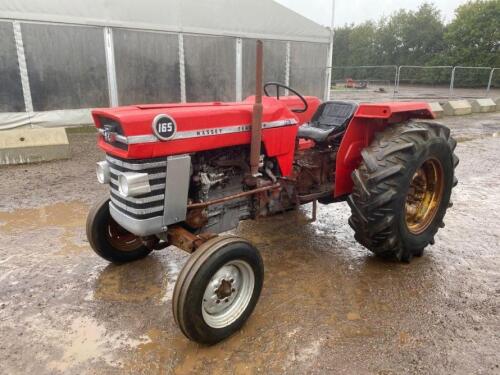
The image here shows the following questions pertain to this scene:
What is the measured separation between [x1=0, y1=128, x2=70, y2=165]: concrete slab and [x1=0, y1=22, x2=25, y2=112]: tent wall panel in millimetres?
1888

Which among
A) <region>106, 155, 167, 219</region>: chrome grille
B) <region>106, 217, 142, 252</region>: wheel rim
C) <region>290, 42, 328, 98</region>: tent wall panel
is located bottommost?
<region>106, 217, 142, 252</region>: wheel rim

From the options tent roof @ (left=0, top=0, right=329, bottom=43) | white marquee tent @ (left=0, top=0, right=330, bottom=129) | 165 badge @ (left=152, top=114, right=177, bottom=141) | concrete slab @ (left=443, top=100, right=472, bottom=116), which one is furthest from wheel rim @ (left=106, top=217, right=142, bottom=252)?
concrete slab @ (left=443, top=100, right=472, bottom=116)

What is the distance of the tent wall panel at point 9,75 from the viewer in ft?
26.0

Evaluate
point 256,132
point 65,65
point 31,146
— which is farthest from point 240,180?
Result: point 65,65

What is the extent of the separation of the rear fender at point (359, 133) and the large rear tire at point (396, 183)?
0.41ft

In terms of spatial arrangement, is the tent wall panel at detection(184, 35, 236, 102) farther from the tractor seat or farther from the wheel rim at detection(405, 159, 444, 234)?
the wheel rim at detection(405, 159, 444, 234)

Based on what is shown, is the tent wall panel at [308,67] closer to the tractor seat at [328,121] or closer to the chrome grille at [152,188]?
the tractor seat at [328,121]

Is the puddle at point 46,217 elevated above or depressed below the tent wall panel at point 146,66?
below

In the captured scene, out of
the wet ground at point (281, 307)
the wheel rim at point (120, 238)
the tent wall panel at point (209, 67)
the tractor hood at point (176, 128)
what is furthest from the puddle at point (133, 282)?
the tent wall panel at point (209, 67)

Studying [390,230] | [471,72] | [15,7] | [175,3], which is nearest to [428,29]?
[471,72]

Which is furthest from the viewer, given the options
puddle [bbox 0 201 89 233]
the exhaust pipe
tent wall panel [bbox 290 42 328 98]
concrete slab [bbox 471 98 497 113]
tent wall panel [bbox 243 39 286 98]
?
concrete slab [bbox 471 98 497 113]

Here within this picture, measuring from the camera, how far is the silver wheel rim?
2.39 meters

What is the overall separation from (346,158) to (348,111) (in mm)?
578

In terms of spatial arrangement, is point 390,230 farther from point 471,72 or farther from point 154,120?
point 471,72
